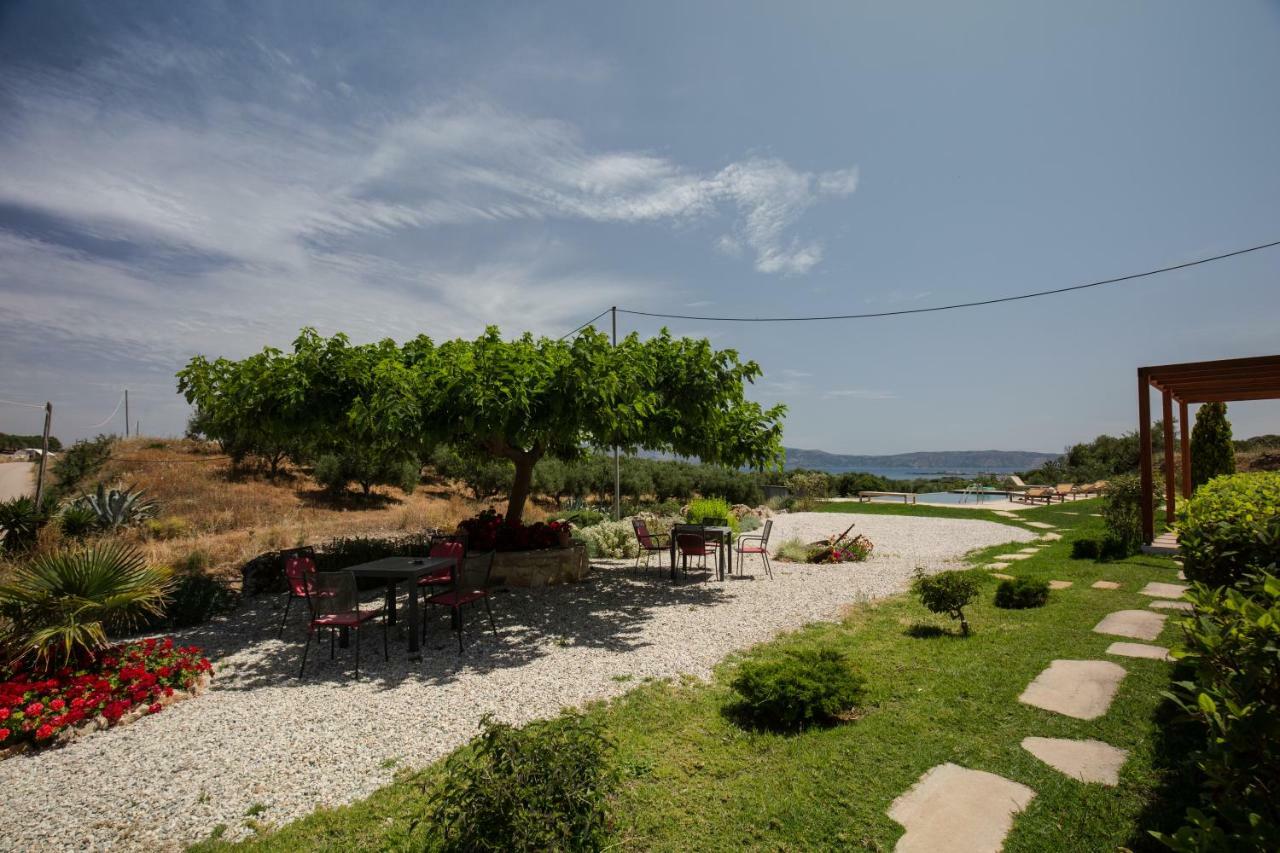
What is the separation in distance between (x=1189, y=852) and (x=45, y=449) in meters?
15.3

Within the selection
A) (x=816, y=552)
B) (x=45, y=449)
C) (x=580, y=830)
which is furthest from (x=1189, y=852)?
(x=45, y=449)

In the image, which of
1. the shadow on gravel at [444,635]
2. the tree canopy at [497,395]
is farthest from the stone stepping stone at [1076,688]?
the tree canopy at [497,395]

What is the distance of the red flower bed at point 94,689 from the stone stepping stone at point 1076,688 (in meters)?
6.43

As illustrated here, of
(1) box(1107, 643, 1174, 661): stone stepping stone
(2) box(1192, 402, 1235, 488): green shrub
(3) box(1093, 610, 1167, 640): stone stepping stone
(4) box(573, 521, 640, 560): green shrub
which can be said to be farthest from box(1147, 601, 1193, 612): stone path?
(2) box(1192, 402, 1235, 488): green shrub

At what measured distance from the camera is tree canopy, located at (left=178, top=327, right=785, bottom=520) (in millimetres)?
6230

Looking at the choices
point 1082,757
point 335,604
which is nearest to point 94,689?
point 335,604

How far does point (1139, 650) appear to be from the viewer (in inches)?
184

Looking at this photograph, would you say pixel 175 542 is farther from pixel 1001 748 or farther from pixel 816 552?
pixel 1001 748

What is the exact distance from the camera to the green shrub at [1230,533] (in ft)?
9.42

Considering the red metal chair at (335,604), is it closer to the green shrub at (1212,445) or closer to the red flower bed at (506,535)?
the red flower bed at (506,535)

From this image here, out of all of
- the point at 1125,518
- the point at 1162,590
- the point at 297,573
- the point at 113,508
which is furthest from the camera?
the point at 113,508

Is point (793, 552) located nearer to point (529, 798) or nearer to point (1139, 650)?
point (1139, 650)

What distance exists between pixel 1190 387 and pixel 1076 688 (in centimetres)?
768

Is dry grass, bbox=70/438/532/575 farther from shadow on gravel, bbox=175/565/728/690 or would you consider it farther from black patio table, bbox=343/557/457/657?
black patio table, bbox=343/557/457/657
